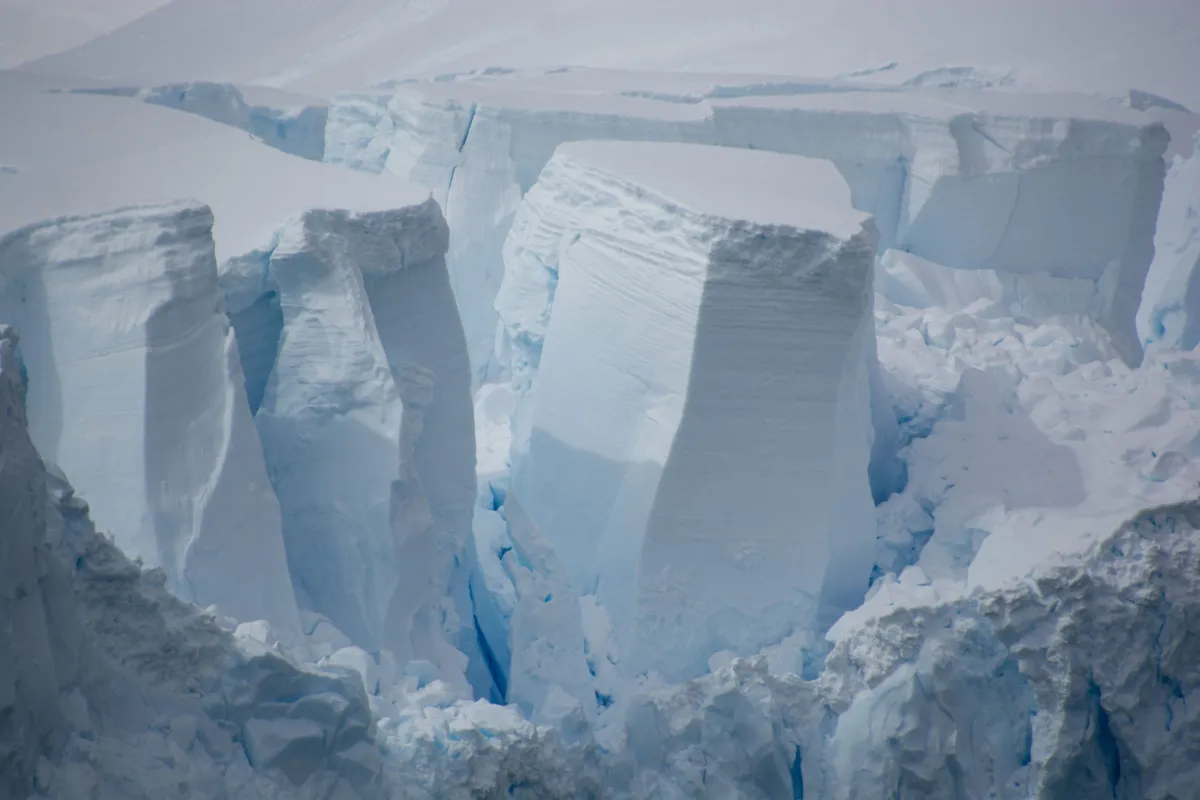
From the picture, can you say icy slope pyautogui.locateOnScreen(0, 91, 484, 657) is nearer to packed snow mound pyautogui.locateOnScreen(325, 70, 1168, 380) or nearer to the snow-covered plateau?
the snow-covered plateau

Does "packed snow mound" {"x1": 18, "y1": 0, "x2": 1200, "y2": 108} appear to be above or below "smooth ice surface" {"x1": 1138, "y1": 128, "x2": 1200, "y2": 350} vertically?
above

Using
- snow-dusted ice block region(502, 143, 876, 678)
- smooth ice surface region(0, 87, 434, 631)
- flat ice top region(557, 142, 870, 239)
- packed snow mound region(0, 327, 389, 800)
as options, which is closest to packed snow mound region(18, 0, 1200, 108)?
flat ice top region(557, 142, 870, 239)

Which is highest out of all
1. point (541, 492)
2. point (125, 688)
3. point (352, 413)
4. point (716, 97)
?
point (716, 97)

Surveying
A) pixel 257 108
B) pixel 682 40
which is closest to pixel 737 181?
pixel 257 108

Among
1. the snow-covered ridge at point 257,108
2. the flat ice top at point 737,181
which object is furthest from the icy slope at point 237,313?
the snow-covered ridge at point 257,108

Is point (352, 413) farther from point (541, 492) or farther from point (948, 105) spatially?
point (948, 105)
